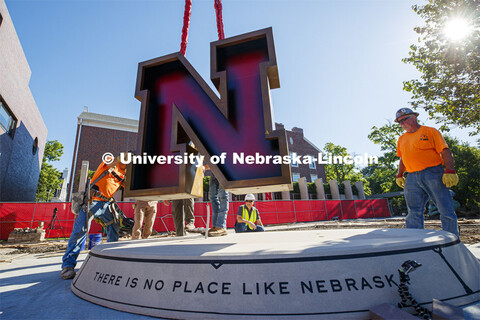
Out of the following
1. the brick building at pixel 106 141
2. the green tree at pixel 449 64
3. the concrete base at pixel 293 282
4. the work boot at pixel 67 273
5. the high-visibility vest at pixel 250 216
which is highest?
the brick building at pixel 106 141

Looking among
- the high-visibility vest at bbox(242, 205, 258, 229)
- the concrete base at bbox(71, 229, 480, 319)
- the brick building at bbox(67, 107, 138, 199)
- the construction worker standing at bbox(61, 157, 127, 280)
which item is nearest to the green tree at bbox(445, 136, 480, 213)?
the high-visibility vest at bbox(242, 205, 258, 229)

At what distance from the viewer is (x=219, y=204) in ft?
13.6

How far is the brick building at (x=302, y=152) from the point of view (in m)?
34.4

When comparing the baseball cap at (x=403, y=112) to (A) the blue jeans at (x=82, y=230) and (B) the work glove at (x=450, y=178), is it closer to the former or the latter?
(B) the work glove at (x=450, y=178)

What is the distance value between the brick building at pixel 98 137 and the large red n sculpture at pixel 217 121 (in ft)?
97.1

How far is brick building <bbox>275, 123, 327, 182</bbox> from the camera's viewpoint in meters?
34.4

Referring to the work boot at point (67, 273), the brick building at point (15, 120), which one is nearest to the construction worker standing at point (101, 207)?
the work boot at point (67, 273)

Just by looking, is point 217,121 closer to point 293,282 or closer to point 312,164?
point 293,282

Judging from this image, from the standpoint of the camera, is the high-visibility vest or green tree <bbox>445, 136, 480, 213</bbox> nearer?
the high-visibility vest

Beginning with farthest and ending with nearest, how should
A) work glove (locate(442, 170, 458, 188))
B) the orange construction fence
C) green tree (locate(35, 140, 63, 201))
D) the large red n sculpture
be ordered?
green tree (locate(35, 140, 63, 201)), the orange construction fence, work glove (locate(442, 170, 458, 188)), the large red n sculpture

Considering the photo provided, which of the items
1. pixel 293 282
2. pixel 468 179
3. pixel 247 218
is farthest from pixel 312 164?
pixel 293 282

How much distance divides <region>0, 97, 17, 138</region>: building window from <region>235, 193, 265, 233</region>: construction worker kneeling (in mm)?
13778

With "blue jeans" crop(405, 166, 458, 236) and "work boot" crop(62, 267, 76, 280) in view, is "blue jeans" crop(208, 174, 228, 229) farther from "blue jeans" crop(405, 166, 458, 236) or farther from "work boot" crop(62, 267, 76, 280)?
"blue jeans" crop(405, 166, 458, 236)

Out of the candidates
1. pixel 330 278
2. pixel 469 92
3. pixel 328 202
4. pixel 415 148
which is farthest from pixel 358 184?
pixel 330 278
